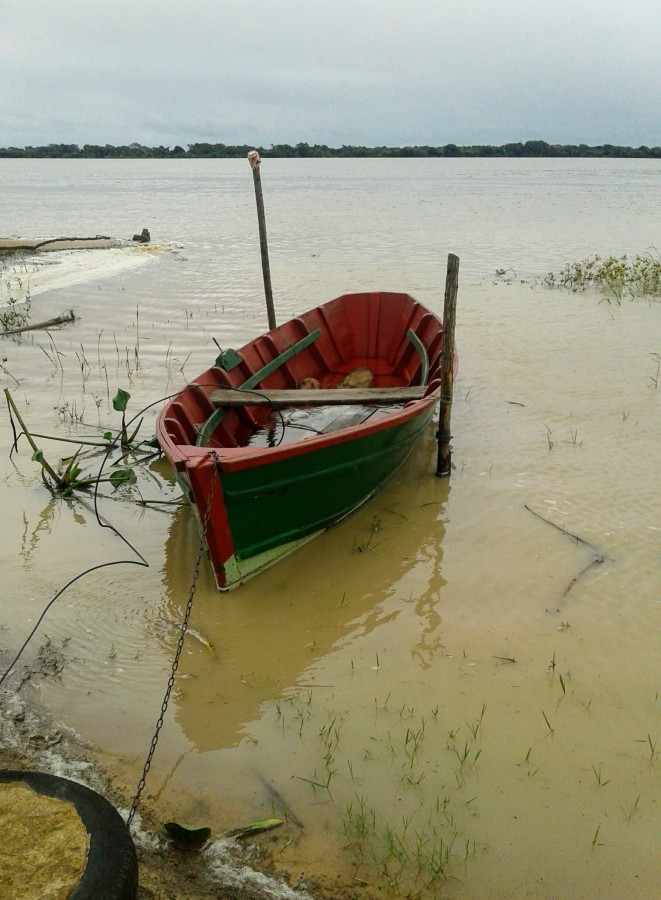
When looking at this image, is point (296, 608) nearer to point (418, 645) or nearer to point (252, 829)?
point (418, 645)

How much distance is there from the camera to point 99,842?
2.71m

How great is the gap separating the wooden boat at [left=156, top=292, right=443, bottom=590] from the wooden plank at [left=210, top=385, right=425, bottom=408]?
12 millimetres

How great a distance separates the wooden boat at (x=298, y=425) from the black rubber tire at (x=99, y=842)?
1999 millimetres

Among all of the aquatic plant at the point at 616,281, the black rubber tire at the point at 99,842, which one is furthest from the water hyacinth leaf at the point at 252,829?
the aquatic plant at the point at 616,281

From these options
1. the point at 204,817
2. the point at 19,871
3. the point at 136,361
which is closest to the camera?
the point at 19,871

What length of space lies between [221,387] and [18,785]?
447 centimetres

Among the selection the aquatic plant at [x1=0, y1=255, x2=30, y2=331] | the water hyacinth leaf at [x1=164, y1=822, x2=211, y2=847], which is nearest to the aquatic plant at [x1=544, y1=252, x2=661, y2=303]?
the aquatic plant at [x1=0, y1=255, x2=30, y2=331]

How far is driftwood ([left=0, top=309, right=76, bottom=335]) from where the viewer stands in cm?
1162

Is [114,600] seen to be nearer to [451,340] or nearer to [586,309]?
[451,340]

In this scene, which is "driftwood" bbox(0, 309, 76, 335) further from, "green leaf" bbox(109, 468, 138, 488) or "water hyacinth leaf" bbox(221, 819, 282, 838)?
"water hyacinth leaf" bbox(221, 819, 282, 838)

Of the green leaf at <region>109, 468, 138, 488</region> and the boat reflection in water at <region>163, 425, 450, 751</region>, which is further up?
the green leaf at <region>109, 468, 138, 488</region>

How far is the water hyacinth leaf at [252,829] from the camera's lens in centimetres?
320

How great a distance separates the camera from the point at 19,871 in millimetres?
2602

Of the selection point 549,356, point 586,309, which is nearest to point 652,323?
point 586,309
